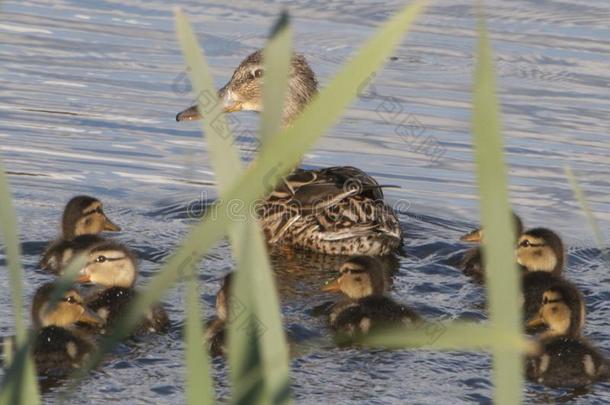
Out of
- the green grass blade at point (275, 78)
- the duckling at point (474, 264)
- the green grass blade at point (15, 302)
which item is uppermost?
the duckling at point (474, 264)

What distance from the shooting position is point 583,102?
880cm

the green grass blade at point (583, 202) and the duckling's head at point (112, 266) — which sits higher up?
the duckling's head at point (112, 266)

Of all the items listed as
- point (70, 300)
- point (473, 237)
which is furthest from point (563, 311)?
point (70, 300)

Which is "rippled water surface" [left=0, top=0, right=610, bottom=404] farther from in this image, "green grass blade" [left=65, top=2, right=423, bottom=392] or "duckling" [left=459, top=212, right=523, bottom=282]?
"green grass blade" [left=65, top=2, right=423, bottom=392]

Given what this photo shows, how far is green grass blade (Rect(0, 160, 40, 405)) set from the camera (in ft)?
6.40

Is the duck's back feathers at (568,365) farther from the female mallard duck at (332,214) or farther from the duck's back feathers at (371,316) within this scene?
the female mallard duck at (332,214)

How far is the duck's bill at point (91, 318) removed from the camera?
516 centimetres

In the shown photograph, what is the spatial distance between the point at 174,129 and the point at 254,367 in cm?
659

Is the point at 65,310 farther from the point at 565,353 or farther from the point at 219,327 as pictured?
the point at 565,353

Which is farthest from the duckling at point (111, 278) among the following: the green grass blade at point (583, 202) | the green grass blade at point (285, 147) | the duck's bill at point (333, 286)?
the green grass blade at point (285, 147)

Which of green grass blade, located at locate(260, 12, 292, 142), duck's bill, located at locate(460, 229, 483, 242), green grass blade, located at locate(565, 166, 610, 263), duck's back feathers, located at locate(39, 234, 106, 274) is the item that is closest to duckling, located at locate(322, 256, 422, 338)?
duck's bill, located at locate(460, 229, 483, 242)

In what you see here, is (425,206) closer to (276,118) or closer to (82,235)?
(82,235)

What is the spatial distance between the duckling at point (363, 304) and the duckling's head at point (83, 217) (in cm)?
122

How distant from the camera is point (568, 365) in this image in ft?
15.2
